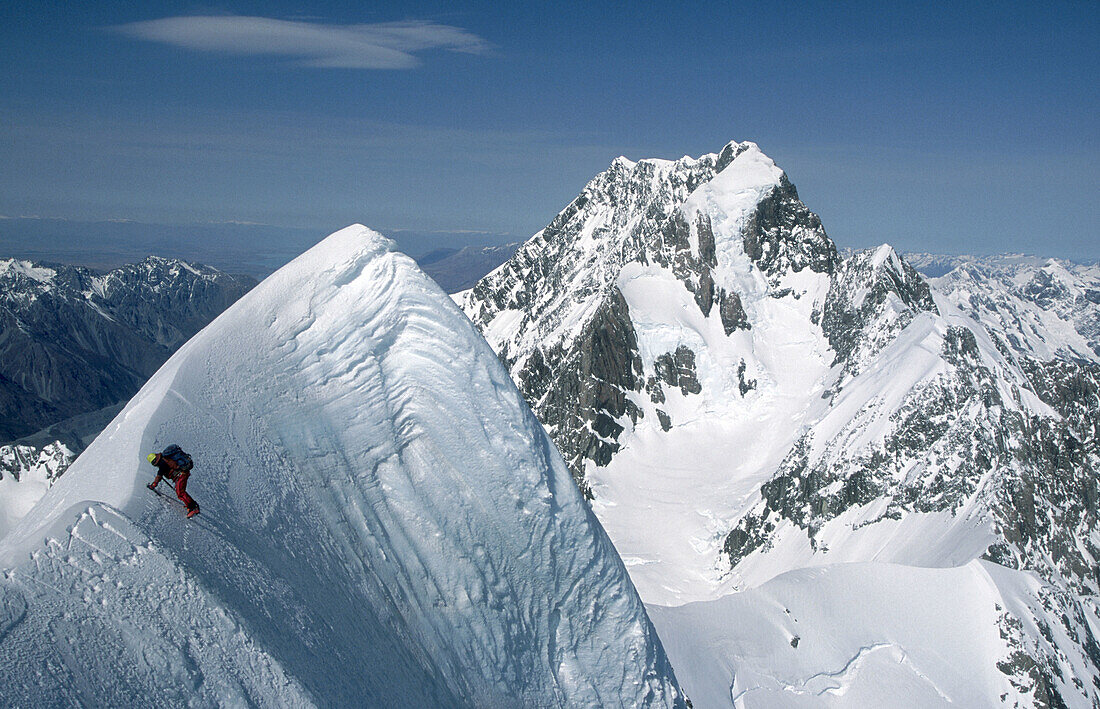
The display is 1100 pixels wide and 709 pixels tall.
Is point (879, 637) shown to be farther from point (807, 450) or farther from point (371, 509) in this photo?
point (807, 450)

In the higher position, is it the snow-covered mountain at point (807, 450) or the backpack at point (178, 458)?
the backpack at point (178, 458)

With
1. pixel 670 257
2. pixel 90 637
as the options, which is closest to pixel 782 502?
pixel 670 257

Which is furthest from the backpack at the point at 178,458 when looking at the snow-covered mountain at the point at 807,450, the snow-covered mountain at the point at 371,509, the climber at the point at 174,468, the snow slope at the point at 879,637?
the snow slope at the point at 879,637

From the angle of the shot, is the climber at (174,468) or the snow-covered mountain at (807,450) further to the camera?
the snow-covered mountain at (807,450)

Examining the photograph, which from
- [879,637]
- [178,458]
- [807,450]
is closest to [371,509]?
[178,458]

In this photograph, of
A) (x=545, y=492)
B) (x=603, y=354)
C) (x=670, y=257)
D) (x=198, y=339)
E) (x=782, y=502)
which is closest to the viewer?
(x=545, y=492)

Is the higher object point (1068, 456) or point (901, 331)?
point (901, 331)

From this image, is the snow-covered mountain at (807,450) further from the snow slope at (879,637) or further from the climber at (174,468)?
the climber at (174,468)

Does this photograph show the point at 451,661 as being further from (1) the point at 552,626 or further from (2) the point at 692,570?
(2) the point at 692,570
